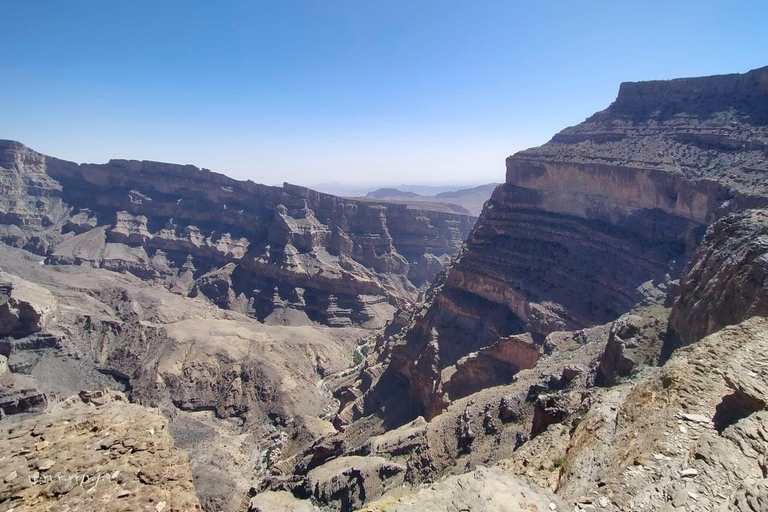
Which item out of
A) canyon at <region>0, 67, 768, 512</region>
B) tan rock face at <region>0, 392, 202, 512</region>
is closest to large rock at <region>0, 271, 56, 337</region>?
canyon at <region>0, 67, 768, 512</region>

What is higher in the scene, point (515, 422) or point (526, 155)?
point (526, 155)

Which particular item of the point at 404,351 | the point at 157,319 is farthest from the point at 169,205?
the point at 404,351

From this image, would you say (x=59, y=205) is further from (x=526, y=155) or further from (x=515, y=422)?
(x=515, y=422)

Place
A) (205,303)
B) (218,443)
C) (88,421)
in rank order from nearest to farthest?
(88,421) < (218,443) < (205,303)

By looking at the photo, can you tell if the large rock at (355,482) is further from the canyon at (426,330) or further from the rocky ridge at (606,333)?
the rocky ridge at (606,333)

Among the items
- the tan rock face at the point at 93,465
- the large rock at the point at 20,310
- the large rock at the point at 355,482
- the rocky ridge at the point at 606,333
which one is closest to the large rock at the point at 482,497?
the rocky ridge at the point at 606,333

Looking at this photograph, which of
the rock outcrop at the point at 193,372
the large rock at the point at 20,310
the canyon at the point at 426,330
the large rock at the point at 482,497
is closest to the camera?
the large rock at the point at 482,497

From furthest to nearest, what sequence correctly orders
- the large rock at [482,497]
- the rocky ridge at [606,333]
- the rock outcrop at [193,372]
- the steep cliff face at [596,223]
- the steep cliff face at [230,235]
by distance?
1. the steep cliff face at [230,235]
2. the steep cliff face at [596,223]
3. the rock outcrop at [193,372]
4. the rocky ridge at [606,333]
5. the large rock at [482,497]
